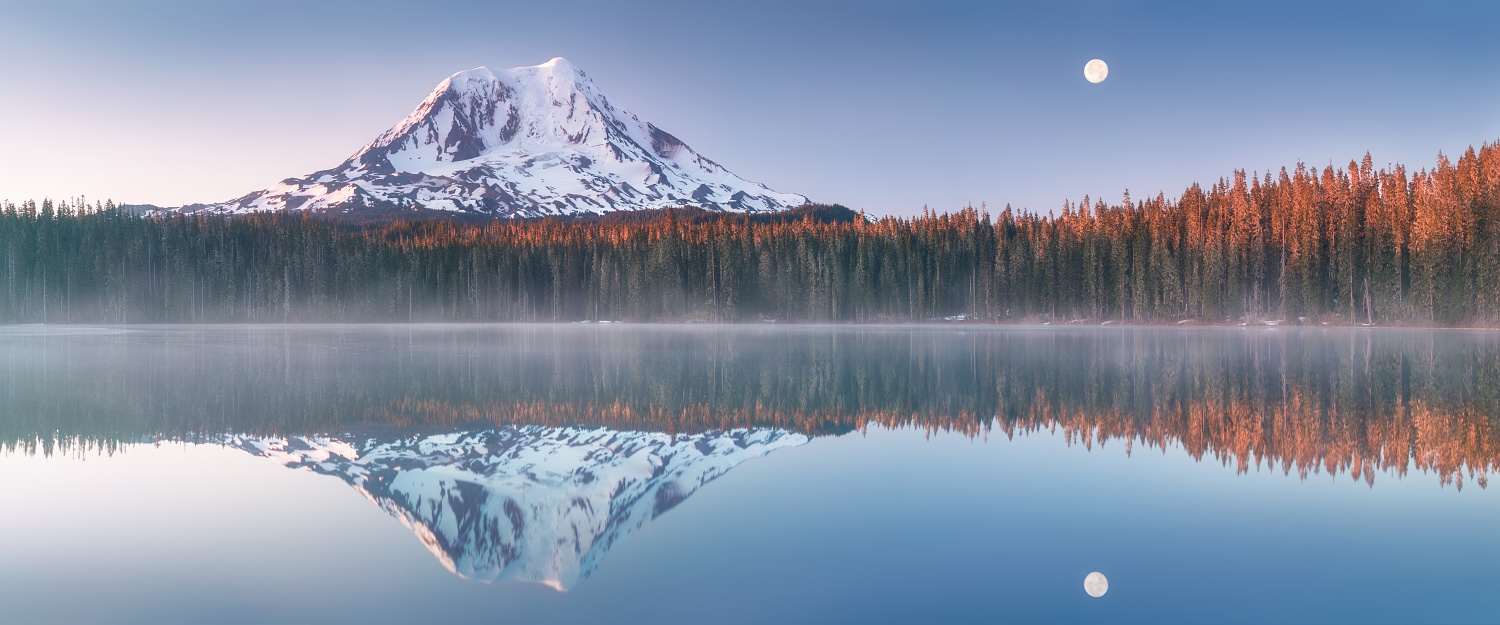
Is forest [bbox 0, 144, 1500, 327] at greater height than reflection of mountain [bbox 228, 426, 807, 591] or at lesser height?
greater

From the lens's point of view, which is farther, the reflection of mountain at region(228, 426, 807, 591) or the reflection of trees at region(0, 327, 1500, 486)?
the reflection of trees at region(0, 327, 1500, 486)

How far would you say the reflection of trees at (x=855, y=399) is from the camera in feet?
50.6

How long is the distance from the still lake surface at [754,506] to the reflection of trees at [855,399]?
0.18m

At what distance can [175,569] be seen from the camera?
8.59 m

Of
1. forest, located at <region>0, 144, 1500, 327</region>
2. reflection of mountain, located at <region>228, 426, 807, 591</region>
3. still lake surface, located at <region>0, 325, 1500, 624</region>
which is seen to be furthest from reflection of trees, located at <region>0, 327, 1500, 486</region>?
forest, located at <region>0, 144, 1500, 327</region>

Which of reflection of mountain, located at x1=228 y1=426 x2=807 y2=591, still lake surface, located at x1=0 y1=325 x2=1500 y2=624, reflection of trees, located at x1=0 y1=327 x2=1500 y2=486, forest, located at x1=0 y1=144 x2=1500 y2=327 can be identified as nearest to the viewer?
still lake surface, located at x1=0 y1=325 x2=1500 y2=624

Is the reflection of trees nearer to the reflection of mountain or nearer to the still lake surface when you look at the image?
the still lake surface

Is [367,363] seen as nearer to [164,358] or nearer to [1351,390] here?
[164,358]

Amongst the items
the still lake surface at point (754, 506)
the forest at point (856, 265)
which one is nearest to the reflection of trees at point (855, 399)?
the still lake surface at point (754, 506)

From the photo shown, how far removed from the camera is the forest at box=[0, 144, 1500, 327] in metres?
79.8

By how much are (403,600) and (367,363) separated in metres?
30.3

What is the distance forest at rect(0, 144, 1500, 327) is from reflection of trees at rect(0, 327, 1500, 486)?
169 feet

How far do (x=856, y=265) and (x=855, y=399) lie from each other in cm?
9926

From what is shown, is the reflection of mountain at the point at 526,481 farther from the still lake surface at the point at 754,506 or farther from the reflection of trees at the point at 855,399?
the reflection of trees at the point at 855,399
